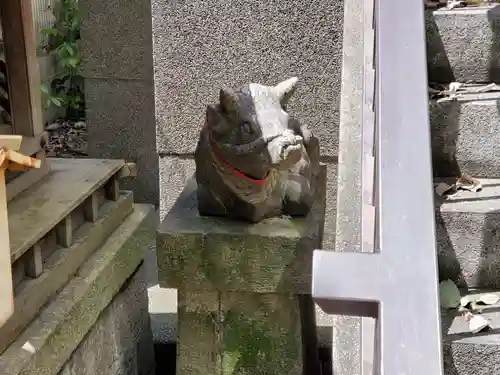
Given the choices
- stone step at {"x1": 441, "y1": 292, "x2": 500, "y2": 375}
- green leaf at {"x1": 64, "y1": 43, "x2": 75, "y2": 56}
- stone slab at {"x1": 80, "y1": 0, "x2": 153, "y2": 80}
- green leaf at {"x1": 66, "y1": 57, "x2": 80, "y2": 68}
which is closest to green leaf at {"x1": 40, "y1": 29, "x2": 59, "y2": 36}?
green leaf at {"x1": 64, "y1": 43, "x2": 75, "y2": 56}

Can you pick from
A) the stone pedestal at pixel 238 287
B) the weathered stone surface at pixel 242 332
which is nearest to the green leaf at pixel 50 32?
the stone pedestal at pixel 238 287

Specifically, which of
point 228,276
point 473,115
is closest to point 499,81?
point 473,115

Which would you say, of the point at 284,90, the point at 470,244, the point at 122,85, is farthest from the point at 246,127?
the point at 122,85

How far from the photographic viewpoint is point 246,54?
3227 millimetres

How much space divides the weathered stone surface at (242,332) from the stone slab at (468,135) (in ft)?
2.68

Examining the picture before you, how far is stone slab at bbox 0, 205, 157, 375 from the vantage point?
216 centimetres

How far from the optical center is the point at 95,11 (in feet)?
18.4

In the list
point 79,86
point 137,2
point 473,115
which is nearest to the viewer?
point 473,115

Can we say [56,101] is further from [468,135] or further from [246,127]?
[468,135]

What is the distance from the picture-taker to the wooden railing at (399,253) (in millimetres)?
746

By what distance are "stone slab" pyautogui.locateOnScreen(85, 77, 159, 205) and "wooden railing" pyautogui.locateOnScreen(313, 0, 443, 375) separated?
4789mm

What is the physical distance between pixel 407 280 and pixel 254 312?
1.85 metres

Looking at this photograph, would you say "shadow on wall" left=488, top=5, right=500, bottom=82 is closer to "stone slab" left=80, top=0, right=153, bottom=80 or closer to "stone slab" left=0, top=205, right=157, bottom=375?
"stone slab" left=0, top=205, right=157, bottom=375

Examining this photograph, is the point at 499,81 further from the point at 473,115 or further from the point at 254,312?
the point at 254,312
